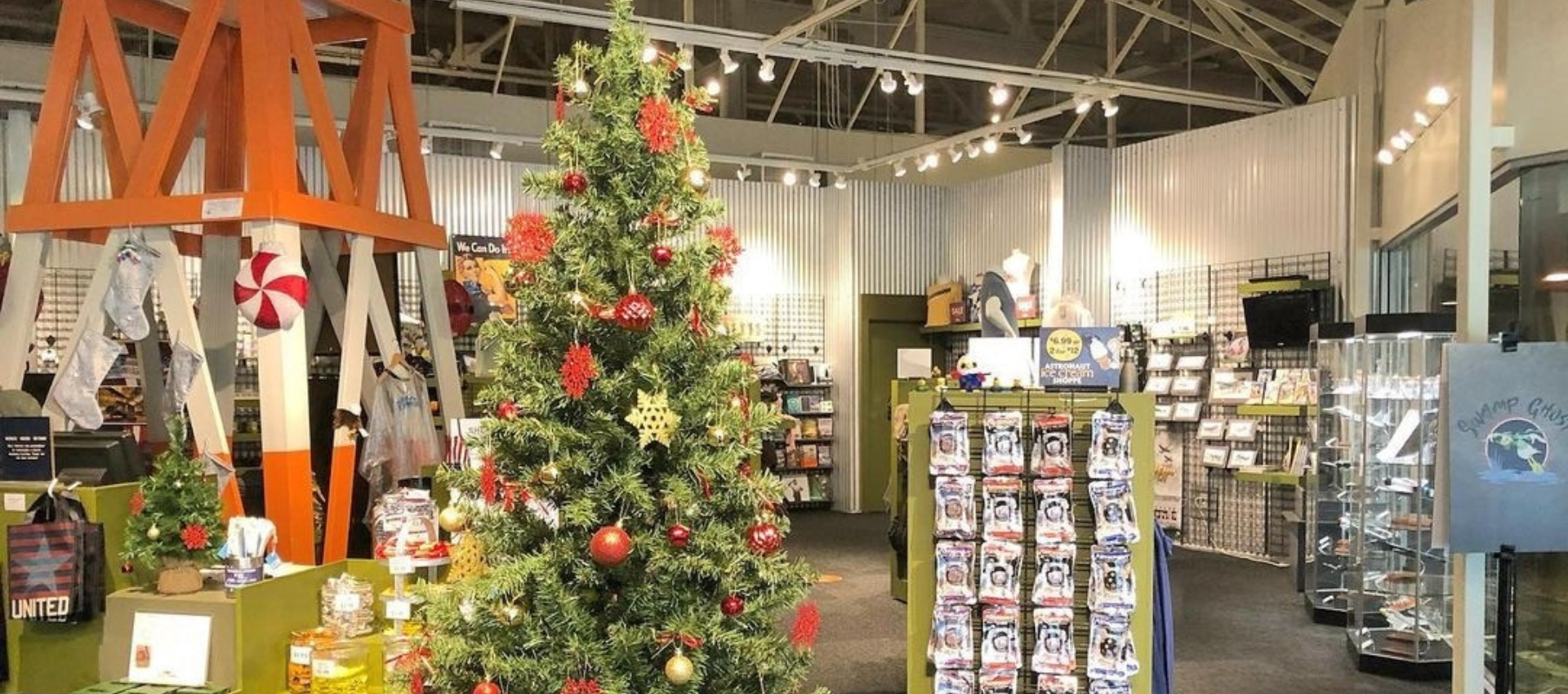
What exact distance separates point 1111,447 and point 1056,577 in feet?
1.71

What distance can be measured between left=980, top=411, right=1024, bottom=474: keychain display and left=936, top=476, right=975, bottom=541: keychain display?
0.13m

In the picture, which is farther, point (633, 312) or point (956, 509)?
point (956, 509)

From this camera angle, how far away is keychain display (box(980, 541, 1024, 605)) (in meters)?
3.96

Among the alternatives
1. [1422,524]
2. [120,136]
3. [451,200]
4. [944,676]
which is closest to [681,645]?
[944,676]

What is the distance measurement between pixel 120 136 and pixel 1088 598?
13.8 ft

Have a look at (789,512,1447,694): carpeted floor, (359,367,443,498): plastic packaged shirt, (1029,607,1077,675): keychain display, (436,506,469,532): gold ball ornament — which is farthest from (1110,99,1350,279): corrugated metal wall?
(436,506,469,532): gold ball ornament

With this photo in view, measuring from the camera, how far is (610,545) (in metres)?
2.48

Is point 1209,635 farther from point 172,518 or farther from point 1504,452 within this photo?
point 172,518

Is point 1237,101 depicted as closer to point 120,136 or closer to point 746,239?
point 746,239

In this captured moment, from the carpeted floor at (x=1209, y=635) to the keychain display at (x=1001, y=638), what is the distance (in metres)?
1.44

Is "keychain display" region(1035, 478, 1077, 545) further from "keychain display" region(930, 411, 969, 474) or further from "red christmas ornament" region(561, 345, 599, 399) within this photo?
"red christmas ornament" region(561, 345, 599, 399)

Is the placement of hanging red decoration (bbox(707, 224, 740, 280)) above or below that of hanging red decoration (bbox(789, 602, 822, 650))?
above

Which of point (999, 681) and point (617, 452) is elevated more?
point (617, 452)

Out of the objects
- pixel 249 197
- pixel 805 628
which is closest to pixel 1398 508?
pixel 805 628
